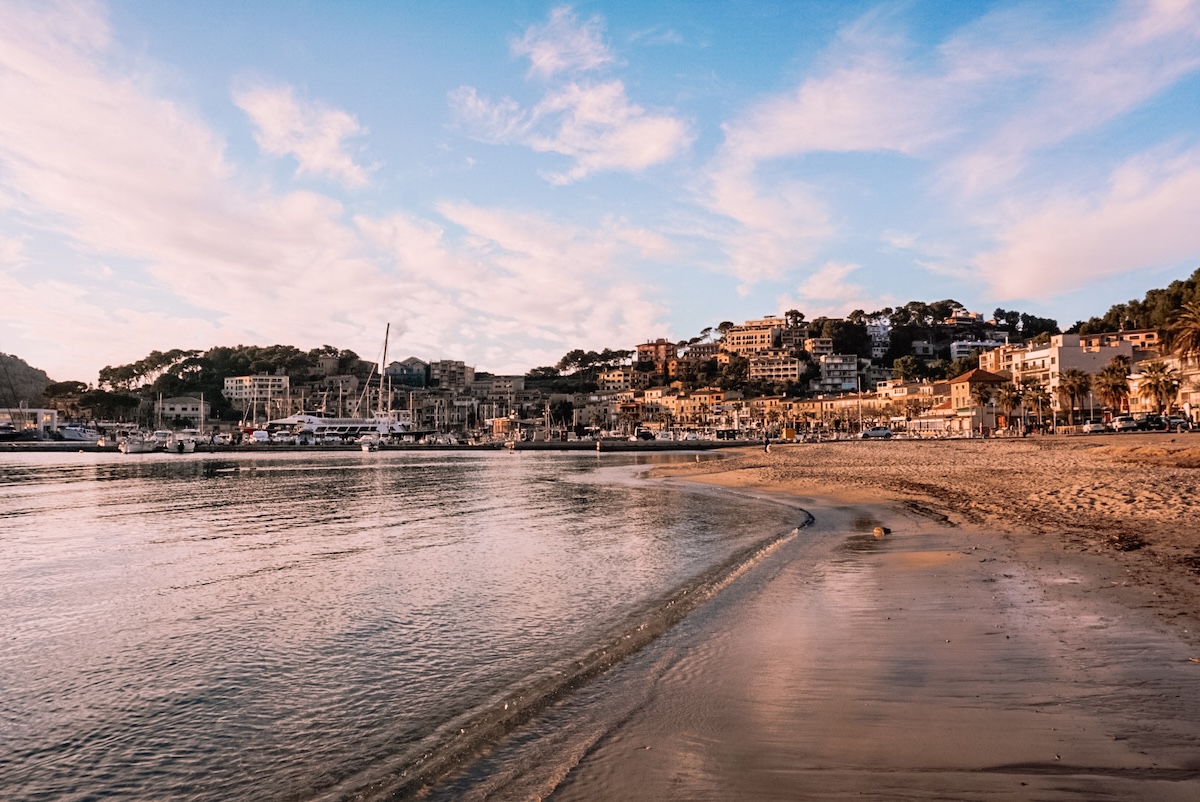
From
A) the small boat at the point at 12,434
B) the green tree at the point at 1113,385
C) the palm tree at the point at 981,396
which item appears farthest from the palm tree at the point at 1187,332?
the small boat at the point at 12,434

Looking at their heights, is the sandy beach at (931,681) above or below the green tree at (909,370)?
below

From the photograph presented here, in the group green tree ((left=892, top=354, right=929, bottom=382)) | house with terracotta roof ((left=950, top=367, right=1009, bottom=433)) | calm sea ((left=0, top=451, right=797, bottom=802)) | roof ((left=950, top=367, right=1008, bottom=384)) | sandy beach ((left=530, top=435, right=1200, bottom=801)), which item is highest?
green tree ((left=892, top=354, right=929, bottom=382))

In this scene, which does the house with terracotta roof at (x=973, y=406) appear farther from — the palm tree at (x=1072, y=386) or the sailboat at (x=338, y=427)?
the sailboat at (x=338, y=427)

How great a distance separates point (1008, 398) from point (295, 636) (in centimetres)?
11185

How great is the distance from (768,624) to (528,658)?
3639 mm

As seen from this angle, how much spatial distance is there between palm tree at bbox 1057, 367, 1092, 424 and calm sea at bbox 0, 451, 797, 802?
89658mm

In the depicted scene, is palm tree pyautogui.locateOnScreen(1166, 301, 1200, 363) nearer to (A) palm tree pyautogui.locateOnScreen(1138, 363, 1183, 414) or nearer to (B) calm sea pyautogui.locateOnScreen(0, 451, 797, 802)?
(A) palm tree pyautogui.locateOnScreen(1138, 363, 1183, 414)

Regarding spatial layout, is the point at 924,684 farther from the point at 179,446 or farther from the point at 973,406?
the point at 179,446

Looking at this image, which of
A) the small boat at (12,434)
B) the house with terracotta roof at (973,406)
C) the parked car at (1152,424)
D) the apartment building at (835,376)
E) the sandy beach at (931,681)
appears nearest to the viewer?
the sandy beach at (931,681)

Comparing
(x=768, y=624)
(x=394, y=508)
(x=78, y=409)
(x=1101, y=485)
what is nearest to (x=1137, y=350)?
(x=1101, y=485)

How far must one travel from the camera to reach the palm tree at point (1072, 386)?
9444 centimetres

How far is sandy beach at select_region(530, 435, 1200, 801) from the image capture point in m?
5.43

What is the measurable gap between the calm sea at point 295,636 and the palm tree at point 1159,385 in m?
80.6

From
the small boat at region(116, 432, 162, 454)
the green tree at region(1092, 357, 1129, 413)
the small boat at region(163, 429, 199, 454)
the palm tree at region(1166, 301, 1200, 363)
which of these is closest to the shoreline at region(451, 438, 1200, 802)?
the palm tree at region(1166, 301, 1200, 363)
